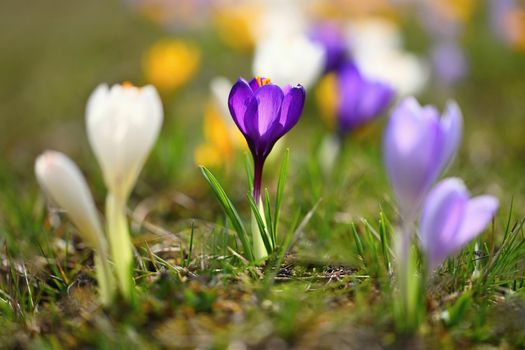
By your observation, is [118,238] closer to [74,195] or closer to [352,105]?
[74,195]

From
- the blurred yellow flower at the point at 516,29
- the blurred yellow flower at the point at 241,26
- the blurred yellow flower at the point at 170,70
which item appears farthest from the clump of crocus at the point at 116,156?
the blurred yellow flower at the point at 516,29

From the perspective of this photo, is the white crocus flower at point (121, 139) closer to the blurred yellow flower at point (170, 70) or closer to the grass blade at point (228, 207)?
the grass blade at point (228, 207)

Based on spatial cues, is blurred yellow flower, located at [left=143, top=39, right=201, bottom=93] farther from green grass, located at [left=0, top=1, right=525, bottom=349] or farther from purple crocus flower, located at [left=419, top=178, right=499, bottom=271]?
purple crocus flower, located at [left=419, top=178, right=499, bottom=271]

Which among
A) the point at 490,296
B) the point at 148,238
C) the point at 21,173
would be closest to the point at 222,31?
the point at 21,173

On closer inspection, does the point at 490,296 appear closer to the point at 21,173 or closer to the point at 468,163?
the point at 468,163

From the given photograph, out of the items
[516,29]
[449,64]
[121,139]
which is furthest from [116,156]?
[516,29]
